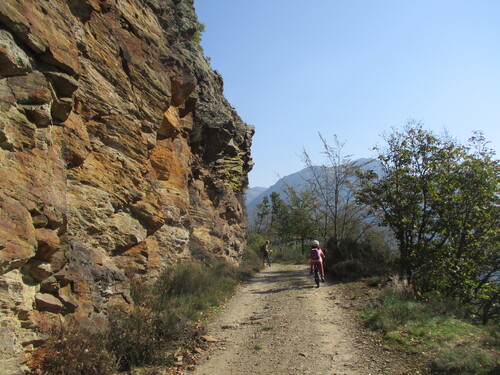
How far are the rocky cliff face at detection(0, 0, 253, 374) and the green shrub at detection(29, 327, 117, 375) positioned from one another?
0.22 m

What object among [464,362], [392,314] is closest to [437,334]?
[392,314]

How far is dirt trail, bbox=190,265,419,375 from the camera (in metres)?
5.49

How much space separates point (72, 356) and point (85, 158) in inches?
171

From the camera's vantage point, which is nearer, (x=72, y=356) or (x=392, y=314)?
(x=72, y=356)

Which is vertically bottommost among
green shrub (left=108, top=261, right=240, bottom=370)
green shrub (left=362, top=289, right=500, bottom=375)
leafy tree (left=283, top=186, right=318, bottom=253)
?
green shrub (left=362, top=289, right=500, bottom=375)

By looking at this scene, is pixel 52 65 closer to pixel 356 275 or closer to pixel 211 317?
pixel 211 317

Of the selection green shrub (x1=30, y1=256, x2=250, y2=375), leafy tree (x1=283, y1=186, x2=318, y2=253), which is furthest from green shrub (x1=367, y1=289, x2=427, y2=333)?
leafy tree (x1=283, y1=186, x2=318, y2=253)

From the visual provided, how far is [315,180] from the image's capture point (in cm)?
1983

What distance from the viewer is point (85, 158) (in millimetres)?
7410

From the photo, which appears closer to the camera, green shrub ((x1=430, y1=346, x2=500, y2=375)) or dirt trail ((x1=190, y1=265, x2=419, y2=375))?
green shrub ((x1=430, y1=346, x2=500, y2=375))

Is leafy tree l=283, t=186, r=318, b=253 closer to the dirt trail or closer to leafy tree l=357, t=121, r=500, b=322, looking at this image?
leafy tree l=357, t=121, r=500, b=322

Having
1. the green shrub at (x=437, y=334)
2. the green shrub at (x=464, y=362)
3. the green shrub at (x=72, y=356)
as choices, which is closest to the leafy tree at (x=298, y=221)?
the green shrub at (x=437, y=334)

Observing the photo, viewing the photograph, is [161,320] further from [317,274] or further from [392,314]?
[317,274]

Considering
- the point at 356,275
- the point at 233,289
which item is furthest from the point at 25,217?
the point at 356,275
